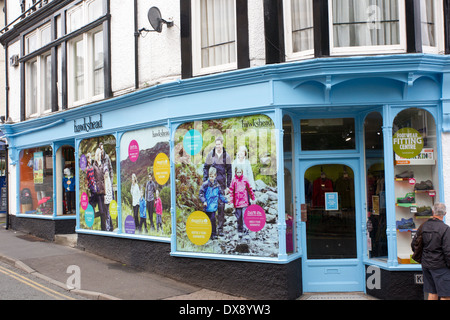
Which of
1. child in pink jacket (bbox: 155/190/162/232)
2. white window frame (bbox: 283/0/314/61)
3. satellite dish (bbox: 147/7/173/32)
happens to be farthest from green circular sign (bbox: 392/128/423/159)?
satellite dish (bbox: 147/7/173/32)

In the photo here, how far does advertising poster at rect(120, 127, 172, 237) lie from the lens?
912 centimetres

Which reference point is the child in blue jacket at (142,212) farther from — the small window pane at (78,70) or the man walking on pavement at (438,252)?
the man walking on pavement at (438,252)

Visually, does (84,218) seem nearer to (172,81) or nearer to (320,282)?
(172,81)

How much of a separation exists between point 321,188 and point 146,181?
404 centimetres

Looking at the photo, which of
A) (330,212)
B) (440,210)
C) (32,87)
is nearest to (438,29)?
(440,210)

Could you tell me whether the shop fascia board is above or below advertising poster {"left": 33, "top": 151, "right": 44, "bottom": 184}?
above

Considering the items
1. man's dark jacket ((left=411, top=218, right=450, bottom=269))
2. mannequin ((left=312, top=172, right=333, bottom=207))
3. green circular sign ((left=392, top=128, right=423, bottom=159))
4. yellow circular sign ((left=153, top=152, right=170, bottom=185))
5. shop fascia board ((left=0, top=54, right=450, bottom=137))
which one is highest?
shop fascia board ((left=0, top=54, right=450, bottom=137))

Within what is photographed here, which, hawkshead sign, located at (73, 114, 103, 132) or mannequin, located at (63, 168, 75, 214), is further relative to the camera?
mannequin, located at (63, 168, 75, 214)

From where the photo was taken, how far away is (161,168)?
30.2ft

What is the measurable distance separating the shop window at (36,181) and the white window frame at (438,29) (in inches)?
435

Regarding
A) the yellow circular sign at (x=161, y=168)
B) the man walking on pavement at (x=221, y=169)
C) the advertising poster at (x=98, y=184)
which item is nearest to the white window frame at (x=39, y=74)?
the advertising poster at (x=98, y=184)

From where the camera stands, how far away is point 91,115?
1113cm

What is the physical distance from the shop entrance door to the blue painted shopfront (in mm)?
→ 19

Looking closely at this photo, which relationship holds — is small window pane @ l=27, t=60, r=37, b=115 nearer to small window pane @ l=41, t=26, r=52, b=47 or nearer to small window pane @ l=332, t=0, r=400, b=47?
small window pane @ l=41, t=26, r=52, b=47
